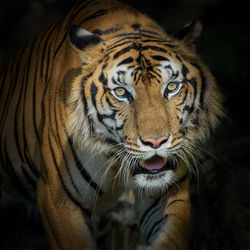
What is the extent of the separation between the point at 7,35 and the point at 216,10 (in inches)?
103

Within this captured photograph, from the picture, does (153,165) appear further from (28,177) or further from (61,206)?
(28,177)

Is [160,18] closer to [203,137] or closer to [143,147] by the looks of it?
[203,137]

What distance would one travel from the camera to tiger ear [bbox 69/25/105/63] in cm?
241

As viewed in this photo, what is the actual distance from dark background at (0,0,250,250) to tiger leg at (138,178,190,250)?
30 centimetres

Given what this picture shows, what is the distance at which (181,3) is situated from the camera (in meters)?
6.26

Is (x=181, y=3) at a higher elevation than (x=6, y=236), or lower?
higher

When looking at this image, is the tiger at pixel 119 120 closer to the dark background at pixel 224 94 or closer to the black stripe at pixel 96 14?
the black stripe at pixel 96 14

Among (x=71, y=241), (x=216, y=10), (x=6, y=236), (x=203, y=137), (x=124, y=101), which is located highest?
(x=216, y=10)

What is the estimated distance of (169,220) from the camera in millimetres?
2621

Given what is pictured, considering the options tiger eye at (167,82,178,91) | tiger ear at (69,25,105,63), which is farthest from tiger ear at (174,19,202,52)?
tiger ear at (69,25,105,63)

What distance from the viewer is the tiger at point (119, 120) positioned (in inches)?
91.3

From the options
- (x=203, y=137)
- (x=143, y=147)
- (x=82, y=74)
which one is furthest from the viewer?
(x=203, y=137)

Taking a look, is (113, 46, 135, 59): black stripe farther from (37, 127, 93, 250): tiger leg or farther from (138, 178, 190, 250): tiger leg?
(138, 178, 190, 250): tiger leg

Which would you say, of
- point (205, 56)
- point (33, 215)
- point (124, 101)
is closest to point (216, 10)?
point (205, 56)
